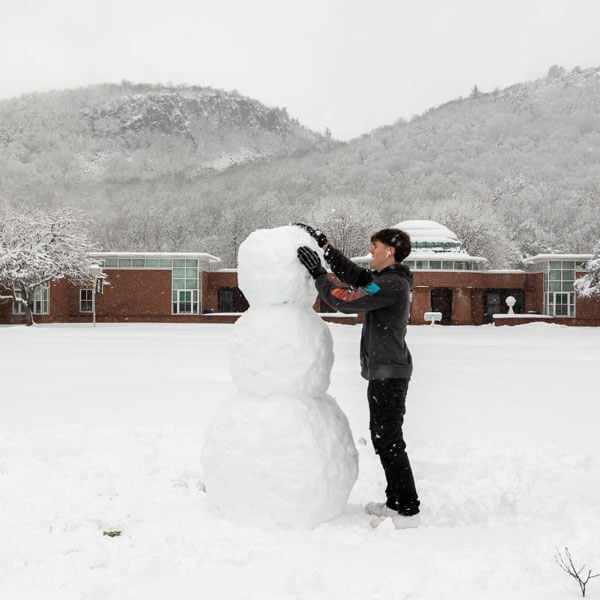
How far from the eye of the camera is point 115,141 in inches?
6949

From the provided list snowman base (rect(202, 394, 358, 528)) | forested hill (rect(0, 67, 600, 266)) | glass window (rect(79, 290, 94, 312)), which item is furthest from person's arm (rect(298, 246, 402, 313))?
forested hill (rect(0, 67, 600, 266))

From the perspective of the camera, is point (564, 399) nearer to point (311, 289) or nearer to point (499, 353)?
point (311, 289)

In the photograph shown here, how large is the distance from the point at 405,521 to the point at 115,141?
7190 inches

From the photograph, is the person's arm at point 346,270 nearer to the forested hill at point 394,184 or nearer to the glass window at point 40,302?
the glass window at point 40,302

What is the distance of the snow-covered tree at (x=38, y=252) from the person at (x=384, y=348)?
34054 mm

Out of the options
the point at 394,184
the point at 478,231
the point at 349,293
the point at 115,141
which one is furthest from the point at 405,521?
the point at 115,141

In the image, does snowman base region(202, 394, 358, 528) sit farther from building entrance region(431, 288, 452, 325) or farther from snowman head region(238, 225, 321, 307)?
building entrance region(431, 288, 452, 325)

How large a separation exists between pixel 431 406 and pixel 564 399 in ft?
8.16

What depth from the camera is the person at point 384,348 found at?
4.69 meters

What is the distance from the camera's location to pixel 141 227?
88312 millimetres

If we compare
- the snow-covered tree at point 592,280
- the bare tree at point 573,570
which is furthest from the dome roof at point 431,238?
the bare tree at point 573,570

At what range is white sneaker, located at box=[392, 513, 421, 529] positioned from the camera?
15.8 ft

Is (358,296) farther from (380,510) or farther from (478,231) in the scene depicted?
(478,231)

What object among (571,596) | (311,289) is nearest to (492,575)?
(571,596)
